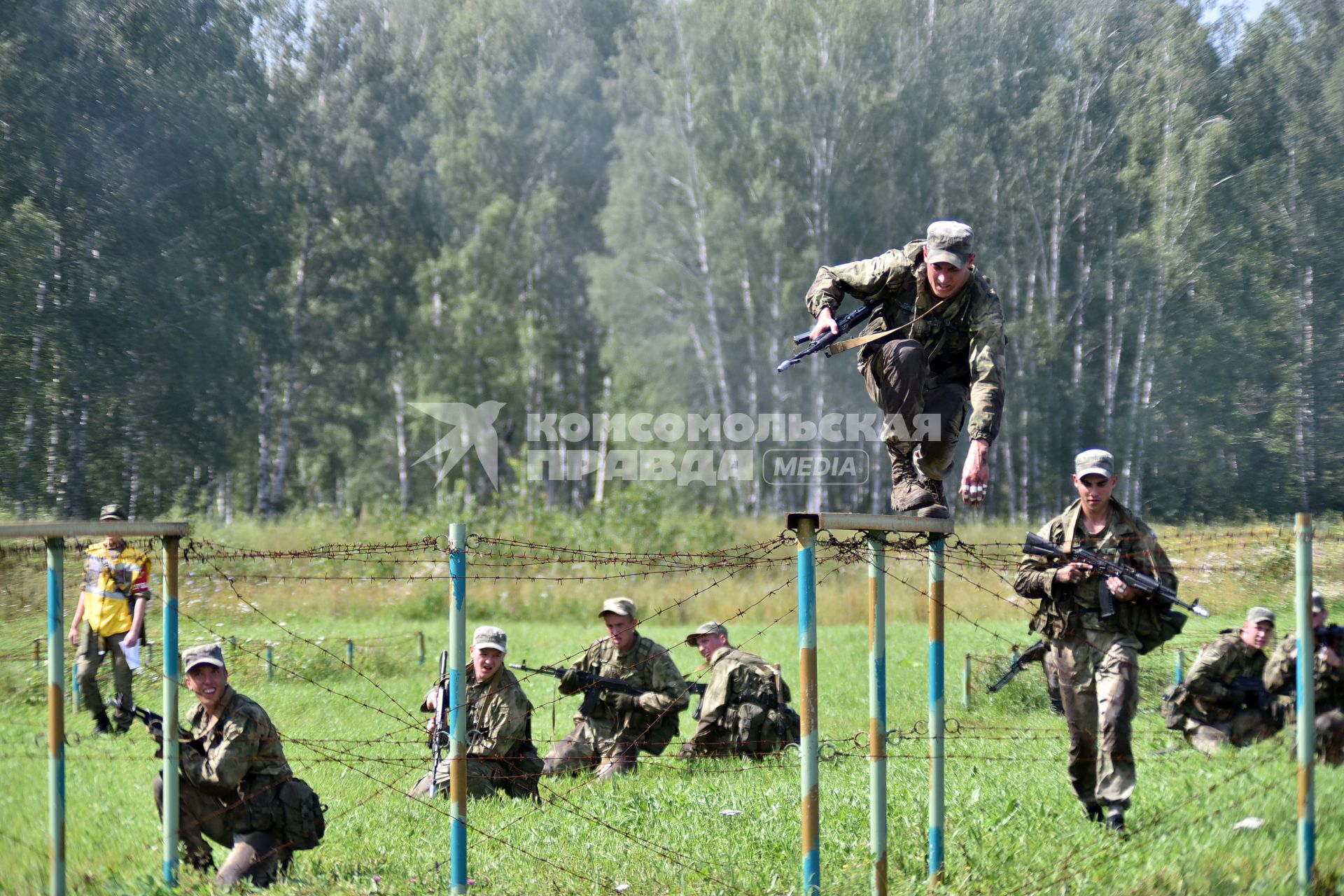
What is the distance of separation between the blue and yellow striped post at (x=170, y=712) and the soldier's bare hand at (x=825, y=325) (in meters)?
3.11

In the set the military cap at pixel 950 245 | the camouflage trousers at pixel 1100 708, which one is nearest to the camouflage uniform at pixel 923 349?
the military cap at pixel 950 245

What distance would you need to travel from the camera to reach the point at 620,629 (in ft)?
31.4

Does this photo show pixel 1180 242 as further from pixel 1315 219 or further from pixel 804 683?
pixel 804 683

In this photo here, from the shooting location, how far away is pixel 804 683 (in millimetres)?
4859

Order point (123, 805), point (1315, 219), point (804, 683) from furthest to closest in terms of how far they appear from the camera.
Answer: point (1315, 219)
point (123, 805)
point (804, 683)

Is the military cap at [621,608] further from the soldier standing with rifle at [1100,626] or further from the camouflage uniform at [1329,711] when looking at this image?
the camouflage uniform at [1329,711]

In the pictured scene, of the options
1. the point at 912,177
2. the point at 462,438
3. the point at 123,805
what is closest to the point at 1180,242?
the point at 912,177

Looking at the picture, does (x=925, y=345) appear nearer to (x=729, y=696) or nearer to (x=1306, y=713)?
(x=1306, y=713)

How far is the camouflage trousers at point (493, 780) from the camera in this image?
816 cm

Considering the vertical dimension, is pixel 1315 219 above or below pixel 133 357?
above

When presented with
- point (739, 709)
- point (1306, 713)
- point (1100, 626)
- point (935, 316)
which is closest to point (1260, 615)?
point (1100, 626)

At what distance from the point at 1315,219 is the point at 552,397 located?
65.4ft

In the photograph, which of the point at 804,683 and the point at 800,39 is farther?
the point at 800,39

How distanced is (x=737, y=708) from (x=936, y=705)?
4.30 metres
